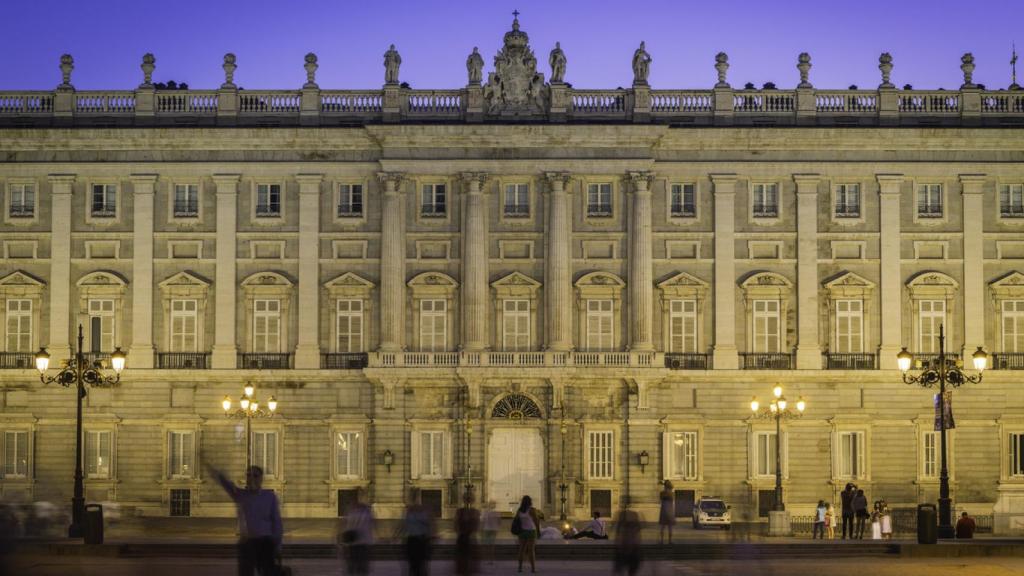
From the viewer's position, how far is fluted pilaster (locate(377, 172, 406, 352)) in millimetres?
69250

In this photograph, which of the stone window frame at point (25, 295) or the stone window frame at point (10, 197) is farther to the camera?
the stone window frame at point (10, 197)

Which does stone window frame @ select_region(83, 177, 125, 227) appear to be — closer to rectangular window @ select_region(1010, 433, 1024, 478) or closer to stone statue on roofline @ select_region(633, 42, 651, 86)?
stone statue on roofline @ select_region(633, 42, 651, 86)

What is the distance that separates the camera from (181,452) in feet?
228

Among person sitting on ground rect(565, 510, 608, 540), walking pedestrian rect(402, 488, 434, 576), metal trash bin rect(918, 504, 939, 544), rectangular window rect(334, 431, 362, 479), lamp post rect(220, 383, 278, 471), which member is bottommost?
person sitting on ground rect(565, 510, 608, 540)

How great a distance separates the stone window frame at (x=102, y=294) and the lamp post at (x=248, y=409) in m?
5.17

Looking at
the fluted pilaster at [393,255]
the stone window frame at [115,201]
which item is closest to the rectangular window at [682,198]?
the fluted pilaster at [393,255]

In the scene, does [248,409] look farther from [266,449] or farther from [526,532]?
[526,532]

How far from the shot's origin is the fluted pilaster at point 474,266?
69.0 metres

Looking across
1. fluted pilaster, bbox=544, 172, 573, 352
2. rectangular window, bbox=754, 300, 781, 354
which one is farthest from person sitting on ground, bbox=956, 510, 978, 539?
fluted pilaster, bbox=544, 172, 573, 352

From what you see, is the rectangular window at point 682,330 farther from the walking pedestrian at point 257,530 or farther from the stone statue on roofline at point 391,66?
the walking pedestrian at point 257,530

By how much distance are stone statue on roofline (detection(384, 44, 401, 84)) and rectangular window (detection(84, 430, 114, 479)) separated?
17.4m

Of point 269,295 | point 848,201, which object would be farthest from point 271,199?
point 848,201

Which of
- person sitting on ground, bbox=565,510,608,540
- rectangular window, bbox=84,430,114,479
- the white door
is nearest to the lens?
person sitting on ground, bbox=565,510,608,540

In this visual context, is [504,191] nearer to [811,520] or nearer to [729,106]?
[729,106]
